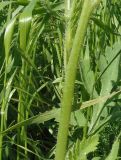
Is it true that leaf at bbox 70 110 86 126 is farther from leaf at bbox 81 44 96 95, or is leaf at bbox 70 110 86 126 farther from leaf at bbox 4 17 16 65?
leaf at bbox 4 17 16 65

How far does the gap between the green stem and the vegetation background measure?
0.21ft

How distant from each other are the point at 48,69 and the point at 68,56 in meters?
0.82

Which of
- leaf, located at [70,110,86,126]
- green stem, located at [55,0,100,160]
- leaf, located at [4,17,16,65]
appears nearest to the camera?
green stem, located at [55,0,100,160]

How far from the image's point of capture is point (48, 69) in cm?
172

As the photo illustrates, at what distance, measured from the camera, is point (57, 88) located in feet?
4.25

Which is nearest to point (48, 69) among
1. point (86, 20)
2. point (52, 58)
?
point (52, 58)

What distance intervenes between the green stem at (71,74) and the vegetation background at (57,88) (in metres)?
0.06

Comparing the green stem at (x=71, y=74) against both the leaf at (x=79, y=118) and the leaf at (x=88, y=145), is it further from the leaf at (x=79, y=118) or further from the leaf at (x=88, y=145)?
the leaf at (x=79, y=118)

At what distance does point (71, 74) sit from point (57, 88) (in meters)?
0.43

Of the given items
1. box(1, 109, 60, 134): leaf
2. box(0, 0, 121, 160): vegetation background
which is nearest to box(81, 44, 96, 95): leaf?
box(0, 0, 121, 160): vegetation background

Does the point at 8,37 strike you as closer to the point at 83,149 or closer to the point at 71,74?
the point at 71,74

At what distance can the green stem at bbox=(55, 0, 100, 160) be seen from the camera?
33.6 inches

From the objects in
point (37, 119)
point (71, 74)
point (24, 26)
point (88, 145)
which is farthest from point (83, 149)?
point (24, 26)

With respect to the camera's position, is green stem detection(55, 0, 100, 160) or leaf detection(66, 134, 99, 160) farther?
leaf detection(66, 134, 99, 160)
